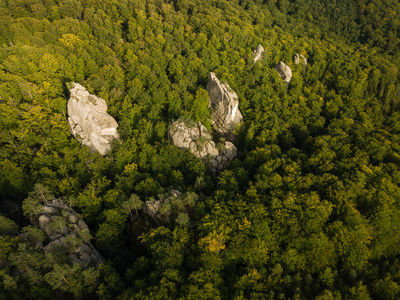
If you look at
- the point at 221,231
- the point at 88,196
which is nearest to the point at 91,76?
the point at 88,196

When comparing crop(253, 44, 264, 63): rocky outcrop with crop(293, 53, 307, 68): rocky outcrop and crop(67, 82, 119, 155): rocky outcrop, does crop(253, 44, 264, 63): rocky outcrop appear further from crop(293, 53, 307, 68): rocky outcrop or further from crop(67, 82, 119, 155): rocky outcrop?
crop(67, 82, 119, 155): rocky outcrop

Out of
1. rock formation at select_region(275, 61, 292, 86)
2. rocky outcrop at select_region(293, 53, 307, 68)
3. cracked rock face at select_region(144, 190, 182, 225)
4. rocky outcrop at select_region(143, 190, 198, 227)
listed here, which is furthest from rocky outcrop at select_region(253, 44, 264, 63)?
cracked rock face at select_region(144, 190, 182, 225)

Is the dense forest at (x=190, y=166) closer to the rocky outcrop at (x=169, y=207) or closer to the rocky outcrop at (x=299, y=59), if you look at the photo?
the rocky outcrop at (x=169, y=207)

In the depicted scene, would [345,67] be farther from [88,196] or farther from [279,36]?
[88,196]

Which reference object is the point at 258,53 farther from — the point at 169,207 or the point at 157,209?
the point at 157,209

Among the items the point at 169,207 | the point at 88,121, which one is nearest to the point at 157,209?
the point at 169,207
